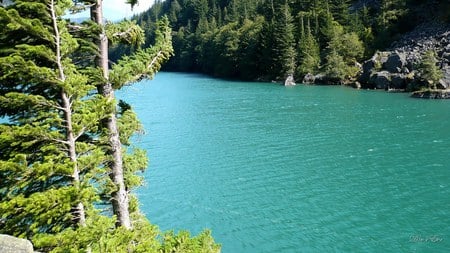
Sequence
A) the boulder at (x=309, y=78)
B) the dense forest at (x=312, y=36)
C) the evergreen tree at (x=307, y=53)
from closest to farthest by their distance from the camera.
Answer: the boulder at (x=309, y=78)
the dense forest at (x=312, y=36)
the evergreen tree at (x=307, y=53)

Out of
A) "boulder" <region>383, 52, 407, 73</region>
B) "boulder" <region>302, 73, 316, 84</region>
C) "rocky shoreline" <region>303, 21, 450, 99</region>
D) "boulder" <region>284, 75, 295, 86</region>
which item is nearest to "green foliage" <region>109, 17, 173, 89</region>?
"rocky shoreline" <region>303, 21, 450, 99</region>

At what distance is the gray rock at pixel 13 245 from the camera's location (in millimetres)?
7013

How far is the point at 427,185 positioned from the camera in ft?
94.9

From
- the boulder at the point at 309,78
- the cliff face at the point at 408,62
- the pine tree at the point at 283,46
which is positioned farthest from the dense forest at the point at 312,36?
the cliff face at the point at 408,62

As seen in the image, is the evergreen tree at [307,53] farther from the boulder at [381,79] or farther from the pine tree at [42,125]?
the pine tree at [42,125]

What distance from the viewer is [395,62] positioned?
82312mm

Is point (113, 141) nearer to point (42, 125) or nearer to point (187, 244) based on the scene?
point (42, 125)

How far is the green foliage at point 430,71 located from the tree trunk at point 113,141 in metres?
70.4

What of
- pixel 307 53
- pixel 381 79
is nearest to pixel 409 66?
pixel 381 79

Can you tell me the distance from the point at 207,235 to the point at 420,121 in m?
44.5

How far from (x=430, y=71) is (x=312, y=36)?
40.6m

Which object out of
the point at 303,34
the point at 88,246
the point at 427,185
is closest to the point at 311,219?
the point at 427,185

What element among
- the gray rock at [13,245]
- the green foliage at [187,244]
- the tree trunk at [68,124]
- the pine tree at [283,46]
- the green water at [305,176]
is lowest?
the green water at [305,176]

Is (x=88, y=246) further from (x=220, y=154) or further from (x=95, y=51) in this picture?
(x=220, y=154)
